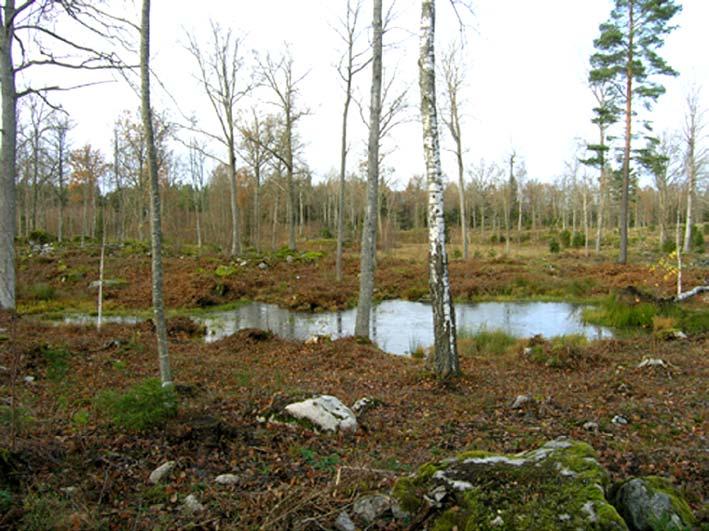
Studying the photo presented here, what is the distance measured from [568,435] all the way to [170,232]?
3726cm

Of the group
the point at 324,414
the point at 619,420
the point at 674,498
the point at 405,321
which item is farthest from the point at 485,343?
the point at 674,498

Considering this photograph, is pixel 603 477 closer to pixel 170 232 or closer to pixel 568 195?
pixel 170 232

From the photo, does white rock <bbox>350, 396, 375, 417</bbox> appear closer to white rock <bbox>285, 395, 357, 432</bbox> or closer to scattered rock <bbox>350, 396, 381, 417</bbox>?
scattered rock <bbox>350, 396, 381, 417</bbox>

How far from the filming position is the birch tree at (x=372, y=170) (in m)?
10.0

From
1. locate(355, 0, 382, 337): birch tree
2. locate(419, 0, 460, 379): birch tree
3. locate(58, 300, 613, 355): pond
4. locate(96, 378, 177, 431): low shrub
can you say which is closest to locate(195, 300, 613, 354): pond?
locate(58, 300, 613, 355): pond

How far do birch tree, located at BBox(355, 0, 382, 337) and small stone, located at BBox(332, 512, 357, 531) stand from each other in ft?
25.8

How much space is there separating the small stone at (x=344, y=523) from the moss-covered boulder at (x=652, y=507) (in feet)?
4.96

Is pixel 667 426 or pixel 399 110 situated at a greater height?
pixel 399 110

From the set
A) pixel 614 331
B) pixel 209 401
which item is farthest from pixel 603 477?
pixel 614 331

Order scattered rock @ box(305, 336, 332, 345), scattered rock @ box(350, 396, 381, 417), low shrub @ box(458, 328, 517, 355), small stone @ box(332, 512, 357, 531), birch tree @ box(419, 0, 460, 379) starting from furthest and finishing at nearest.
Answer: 1. scattered rock @ box(305, 336, 332, 345)
2. low shrub @ box(458, 328, 517, 355)
3. birch tree @ box(419, 0, 460, 379)
4. scattered rock @ box(350, 396, 381, 417)
5. small stone @ box(332, 512, 357, 531)

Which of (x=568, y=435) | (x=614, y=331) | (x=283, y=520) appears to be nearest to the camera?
(x=283, y=520)

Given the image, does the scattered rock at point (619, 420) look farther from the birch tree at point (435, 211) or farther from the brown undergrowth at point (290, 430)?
the birch tree at point (435, 211)

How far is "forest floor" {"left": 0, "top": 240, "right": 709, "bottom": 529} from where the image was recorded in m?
3.18

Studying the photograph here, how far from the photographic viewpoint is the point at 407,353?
10883 mm
